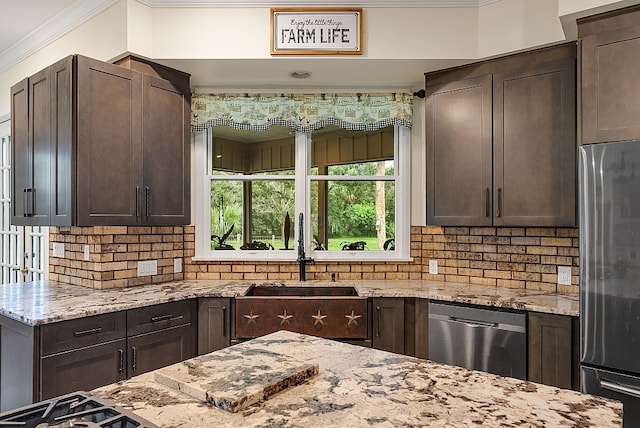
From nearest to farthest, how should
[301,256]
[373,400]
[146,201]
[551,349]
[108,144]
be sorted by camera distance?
[373,400] < [551,349] < [108,144] < [146,201] < [301,256]

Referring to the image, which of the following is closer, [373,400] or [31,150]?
[373,400]

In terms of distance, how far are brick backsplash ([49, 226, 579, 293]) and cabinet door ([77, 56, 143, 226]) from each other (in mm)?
284

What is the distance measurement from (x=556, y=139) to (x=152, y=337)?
273 centimetres

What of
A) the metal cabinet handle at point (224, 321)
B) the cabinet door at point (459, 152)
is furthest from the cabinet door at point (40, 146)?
the cabinet door at point (459, 152)

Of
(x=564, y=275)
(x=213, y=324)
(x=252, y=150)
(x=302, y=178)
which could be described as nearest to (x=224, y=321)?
(x=213, y=324)

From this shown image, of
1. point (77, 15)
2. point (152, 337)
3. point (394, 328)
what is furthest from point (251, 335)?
point (77, 15)

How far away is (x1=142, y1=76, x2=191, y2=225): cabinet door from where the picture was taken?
3076mm

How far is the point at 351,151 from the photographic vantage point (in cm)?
369

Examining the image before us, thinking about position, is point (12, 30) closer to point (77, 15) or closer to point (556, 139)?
point (77, 15)

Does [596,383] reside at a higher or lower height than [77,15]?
lower

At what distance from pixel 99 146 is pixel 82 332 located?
3.76 ft

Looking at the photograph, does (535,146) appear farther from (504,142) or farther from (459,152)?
(459,152)

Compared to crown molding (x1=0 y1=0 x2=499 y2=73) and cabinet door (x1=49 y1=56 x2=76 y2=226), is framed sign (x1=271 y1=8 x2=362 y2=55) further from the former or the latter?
cabinet door (x1=49 y1=56 x2=76 y2=226)

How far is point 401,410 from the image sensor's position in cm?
108
